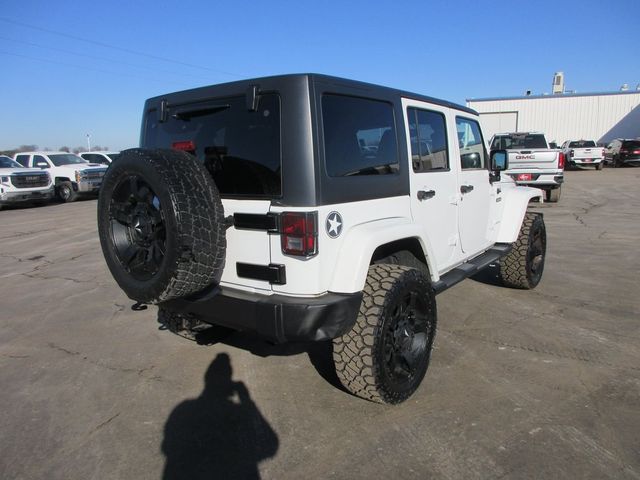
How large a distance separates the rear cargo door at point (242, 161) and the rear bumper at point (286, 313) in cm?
15

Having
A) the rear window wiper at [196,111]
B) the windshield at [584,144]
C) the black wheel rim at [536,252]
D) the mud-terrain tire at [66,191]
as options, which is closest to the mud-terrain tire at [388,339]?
the rear window wiper at [196,111]

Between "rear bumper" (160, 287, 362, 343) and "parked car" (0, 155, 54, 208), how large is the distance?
16194mm

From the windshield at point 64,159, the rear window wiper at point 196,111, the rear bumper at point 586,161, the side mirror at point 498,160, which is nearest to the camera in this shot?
the rear window wiper at point 196,111

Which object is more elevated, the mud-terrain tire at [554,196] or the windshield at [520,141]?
the windshield at [520,141]

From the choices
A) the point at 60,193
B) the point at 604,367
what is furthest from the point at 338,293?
the point at 60,193

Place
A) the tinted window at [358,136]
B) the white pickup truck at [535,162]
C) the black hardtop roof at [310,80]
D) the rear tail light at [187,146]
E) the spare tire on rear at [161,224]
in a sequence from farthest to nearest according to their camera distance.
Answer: the white pickup truck at [535,162], the rear tail light at [187,146], the tinted window at [358,136], the black hardtop roof at [310,80], the spare tire on rear at [161,224]

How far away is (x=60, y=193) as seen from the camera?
18203 mm

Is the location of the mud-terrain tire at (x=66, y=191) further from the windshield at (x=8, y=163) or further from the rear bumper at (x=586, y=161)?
the rear bumper at (x=586, y=161)

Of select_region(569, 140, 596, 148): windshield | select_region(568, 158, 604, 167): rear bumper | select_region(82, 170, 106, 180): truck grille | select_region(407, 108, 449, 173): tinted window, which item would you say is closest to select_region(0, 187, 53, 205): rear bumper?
select_region(82, 170, 106, 180): truck grille

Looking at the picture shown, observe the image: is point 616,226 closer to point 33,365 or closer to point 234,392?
point 234,392

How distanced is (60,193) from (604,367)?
19369 millimetres

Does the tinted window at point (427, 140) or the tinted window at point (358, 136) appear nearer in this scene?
the tinted window at point (358, 136)

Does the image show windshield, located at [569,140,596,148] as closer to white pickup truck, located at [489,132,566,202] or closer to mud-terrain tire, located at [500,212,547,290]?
white pickup truck, located at [489,132,566,202]

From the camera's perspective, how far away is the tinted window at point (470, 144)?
4.23 m
